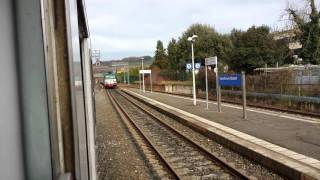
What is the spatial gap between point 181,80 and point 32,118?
180 ft

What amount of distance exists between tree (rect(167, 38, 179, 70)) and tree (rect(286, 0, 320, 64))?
34595 millimetres

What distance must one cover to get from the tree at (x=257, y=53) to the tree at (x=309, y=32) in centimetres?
1022

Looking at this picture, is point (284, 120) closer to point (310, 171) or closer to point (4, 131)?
point (310, 171)

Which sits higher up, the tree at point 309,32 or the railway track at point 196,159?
the tree at point 309,32

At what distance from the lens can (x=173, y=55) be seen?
7294cm

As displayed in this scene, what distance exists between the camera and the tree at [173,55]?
71.6 meters

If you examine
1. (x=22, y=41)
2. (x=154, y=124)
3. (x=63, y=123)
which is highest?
(x=22, y=41)

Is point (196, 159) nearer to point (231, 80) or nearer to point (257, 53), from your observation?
point (231, 80)

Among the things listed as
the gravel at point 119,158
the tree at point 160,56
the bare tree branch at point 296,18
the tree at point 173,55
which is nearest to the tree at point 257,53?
the bare tree branch at point 296,18

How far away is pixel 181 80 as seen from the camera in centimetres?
5625

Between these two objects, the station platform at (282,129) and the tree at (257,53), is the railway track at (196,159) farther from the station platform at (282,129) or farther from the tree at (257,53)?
the tree at (257,53)

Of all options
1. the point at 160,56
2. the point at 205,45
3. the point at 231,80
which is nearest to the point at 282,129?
the point at 231,80

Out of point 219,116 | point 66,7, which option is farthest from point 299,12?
point 66,7

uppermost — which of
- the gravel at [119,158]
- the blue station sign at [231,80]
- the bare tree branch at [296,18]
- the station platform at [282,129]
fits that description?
the bare tree branch at [296,18]
